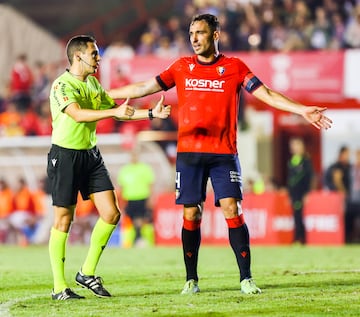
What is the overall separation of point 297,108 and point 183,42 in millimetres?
18196

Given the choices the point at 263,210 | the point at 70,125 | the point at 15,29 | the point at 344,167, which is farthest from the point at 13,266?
the point at 15,29

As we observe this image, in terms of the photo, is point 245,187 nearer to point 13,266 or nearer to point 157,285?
point 13,266

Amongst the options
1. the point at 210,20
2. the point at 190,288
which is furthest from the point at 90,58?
the point at 190,288

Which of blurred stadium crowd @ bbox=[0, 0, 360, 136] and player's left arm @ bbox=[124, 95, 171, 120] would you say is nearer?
player's left arm @ bbox=[124, 95, 171, 120]

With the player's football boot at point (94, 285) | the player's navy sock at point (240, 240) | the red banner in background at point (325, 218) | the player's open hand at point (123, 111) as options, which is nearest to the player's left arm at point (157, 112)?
the player's open hand at point (123, 111)

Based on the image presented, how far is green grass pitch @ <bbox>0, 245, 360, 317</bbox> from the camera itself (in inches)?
355

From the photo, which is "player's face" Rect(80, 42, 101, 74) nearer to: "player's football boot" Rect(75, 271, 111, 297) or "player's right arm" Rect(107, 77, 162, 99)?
"player's right arm" Rect(107, 77, 162, 99)

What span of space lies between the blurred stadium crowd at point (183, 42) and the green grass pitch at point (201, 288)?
7.66 m

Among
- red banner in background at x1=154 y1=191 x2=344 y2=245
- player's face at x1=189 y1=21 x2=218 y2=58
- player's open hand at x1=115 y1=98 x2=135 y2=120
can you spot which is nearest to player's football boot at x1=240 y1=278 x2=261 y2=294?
player's open hand at x1=115 y1=98 x2=135 y2=120

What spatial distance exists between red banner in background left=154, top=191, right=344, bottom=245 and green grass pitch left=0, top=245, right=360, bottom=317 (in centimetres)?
444

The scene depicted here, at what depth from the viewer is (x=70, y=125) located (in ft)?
33.0

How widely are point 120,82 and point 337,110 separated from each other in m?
4.71

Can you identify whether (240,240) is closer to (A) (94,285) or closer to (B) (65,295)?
(A) (94,285)

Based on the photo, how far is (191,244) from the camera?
10438 mm
